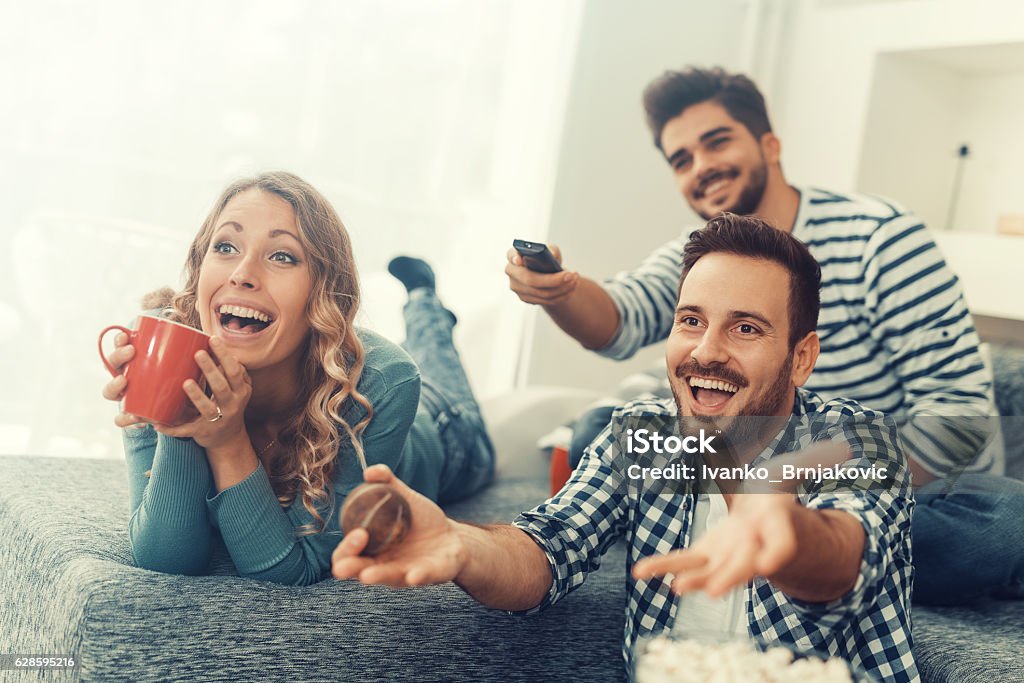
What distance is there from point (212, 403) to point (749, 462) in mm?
644

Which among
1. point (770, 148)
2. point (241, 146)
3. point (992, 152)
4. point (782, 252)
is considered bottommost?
point (782, 252)

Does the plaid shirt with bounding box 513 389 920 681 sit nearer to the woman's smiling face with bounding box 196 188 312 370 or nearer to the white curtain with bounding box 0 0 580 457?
the woman's smiling face with bounding box 196 188 312 370

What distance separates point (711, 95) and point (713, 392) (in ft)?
3.48

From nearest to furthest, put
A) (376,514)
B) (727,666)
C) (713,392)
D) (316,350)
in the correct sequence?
1. (727,666)
2. (376,514)
3. (713,392)
4. (316,350)

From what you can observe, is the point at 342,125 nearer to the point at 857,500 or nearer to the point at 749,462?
the point at 749,462

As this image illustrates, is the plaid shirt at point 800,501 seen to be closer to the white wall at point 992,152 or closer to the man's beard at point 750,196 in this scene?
the man's beard at point 750,196

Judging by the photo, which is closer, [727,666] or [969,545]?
[727,666]

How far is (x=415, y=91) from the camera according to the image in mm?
2705

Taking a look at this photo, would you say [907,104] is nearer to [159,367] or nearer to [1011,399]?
[1011,399]

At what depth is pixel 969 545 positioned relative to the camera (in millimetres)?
1609

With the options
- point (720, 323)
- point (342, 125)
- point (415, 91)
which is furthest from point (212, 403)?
point (415, 91)

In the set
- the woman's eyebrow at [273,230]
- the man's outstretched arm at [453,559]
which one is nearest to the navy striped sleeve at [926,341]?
the man's outstretched arm at [453,559]

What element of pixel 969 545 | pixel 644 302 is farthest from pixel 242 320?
pixel 969 545

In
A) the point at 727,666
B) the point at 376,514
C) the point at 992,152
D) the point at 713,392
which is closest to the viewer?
the point at 727,666
